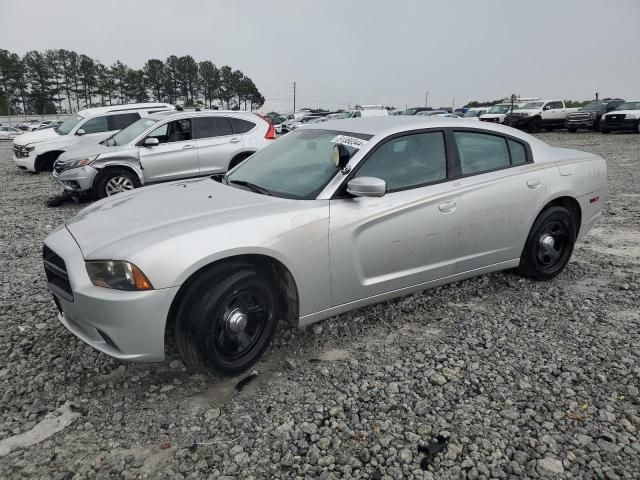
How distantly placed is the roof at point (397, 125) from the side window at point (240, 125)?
5.20 metres

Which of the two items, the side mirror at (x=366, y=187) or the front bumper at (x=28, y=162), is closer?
the side mirror at (x=366, y=187)

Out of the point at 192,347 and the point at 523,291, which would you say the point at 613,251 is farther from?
the point at 192,347

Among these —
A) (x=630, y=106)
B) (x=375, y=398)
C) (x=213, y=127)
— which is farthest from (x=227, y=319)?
(x=630, y=106)

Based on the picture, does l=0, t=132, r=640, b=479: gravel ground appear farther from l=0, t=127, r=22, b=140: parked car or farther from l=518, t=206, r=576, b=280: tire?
l=0, t=127, r=22, b=140: parked car

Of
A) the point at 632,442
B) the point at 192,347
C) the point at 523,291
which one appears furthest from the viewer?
the point at 523,291

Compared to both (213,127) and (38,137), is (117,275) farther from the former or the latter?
(38,137)

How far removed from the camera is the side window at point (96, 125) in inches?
456

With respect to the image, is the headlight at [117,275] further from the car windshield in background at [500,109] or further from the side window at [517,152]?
the car windshield in background at [500,109]

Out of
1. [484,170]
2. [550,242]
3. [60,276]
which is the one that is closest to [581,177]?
[550,242]

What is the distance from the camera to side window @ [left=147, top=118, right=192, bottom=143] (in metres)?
8.39

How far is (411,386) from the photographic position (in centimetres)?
289

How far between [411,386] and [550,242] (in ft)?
7.48

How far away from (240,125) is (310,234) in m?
6.67

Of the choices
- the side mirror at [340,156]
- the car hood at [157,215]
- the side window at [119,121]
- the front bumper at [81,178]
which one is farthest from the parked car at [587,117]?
the car hood at [157,215]
